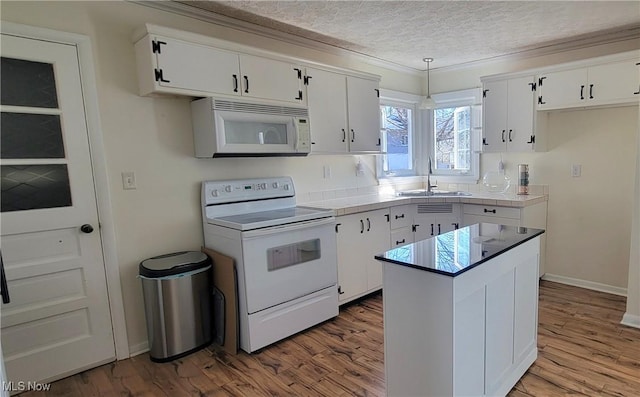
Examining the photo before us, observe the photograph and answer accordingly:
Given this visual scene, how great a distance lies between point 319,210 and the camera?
Answer: 9.64ft

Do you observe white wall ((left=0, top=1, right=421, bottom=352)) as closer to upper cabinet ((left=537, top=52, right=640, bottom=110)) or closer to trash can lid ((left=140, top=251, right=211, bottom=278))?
trash can lid ((left=140, top=251, right=211, bottom=278))

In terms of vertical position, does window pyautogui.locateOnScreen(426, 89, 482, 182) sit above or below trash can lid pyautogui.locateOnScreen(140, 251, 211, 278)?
above

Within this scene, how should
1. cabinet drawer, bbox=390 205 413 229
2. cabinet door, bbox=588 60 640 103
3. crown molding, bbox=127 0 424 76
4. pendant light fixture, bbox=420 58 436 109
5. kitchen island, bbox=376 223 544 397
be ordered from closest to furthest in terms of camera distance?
1. kitchen island, bbox=376 223 544 397
2. crown molding, bbox=127 0 424 76
3. cabinet door, bbox=588 60 640 103
4. cabinet drawer, bbox=390 205 413 229
5. pendant light fixture, bbox=420 58 436 109

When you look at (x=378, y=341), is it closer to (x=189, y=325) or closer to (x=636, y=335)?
(x=189, y=325)

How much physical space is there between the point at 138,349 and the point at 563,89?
13.6 feet

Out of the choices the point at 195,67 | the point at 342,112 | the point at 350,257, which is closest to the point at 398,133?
the point at 342,112

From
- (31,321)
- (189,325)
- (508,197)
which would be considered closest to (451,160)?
(508,197)

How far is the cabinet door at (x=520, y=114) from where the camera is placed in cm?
361

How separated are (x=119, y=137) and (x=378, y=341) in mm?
2278

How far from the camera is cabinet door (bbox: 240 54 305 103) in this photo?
271cm

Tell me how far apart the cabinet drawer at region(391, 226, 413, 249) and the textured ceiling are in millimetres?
1802

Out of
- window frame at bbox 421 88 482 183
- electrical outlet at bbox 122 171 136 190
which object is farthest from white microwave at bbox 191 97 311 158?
→ window frame at bbox 421 88 482 183

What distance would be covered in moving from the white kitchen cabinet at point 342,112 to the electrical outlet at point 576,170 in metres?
1.92

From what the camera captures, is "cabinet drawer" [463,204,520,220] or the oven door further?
"cabinet drawer" [463,204,520,220]
